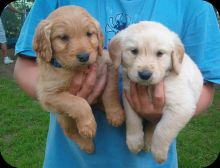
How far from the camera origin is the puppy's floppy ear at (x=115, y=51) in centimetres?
253

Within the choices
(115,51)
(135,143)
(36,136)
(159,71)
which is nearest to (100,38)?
(115,51)

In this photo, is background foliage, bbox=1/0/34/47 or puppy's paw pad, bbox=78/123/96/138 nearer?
puppy's paw pad, bbox=78/123/96/138

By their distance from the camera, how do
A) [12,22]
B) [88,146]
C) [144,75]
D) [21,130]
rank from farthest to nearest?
[12,22] < [21,130] < [88,146] < [144,75]

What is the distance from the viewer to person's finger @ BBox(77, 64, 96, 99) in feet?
8.52

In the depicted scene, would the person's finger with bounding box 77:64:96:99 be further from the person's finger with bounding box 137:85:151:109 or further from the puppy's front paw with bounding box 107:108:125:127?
the person's finger with bounding box 137:85:151:109

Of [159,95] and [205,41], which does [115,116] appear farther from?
[205,41]

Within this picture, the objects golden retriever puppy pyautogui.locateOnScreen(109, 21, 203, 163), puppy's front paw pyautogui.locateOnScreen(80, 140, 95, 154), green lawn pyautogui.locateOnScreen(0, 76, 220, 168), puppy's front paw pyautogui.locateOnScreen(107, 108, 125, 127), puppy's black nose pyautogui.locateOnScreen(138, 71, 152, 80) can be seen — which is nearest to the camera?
puppy's black nose pyautogui.locateOnScreen(138, 71, 152, 80)

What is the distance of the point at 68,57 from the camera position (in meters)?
2.53

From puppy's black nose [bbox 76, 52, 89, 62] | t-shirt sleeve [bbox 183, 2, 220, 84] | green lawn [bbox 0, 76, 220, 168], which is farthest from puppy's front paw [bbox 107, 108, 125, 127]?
green lawn [bbox 0, 76, 220, 168]

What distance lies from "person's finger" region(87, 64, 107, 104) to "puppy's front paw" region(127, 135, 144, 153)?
334mm

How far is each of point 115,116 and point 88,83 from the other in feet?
0.88

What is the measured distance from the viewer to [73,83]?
2.66 m

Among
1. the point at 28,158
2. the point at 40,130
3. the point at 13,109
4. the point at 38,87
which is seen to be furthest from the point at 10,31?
the point at 38,87

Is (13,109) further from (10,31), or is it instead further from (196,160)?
(10,31)
